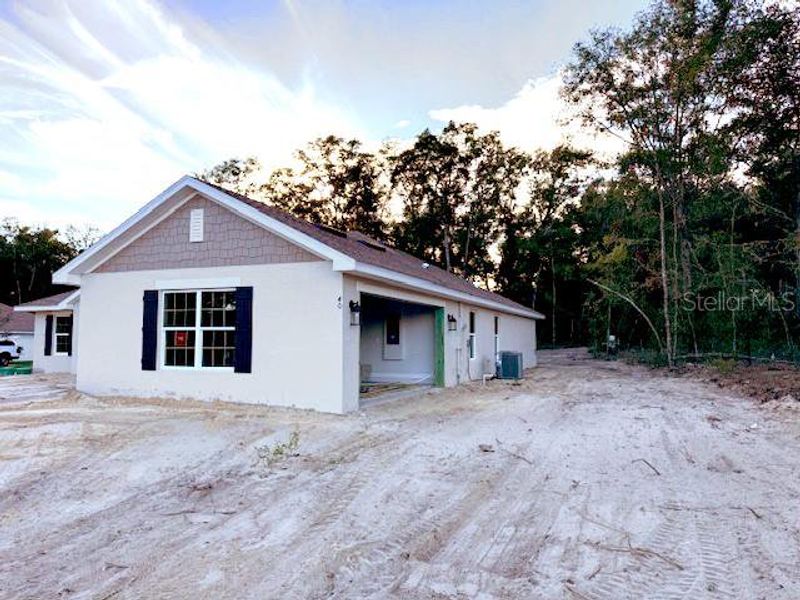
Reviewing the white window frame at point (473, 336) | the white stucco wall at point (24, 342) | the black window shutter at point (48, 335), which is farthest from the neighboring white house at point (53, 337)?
the white window frame at point (473, 336)

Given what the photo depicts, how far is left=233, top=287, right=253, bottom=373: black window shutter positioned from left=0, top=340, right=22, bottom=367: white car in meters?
17.3

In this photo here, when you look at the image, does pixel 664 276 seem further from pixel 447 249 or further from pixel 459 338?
pixel 447 249

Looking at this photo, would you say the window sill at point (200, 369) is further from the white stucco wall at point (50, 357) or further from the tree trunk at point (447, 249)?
the tree trunk at point (447, 249)

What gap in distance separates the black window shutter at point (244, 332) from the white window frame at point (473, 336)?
7.01 m

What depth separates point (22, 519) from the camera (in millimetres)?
3979

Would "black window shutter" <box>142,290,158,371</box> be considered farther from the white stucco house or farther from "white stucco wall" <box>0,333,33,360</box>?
"white stucco wall" <box>0,333,33,360</box>

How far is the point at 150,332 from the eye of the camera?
31.5 ft

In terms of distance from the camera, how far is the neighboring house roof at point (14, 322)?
21.5 m

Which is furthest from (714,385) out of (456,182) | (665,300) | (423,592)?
(456,182)

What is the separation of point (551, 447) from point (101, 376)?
335 inches

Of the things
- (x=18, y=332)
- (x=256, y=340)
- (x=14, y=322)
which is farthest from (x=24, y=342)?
(x=256, y=340)

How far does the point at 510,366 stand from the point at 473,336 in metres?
1.63

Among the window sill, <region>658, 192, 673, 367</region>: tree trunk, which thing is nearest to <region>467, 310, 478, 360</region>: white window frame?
the window sill

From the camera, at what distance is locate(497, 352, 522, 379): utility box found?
15.2 metres
